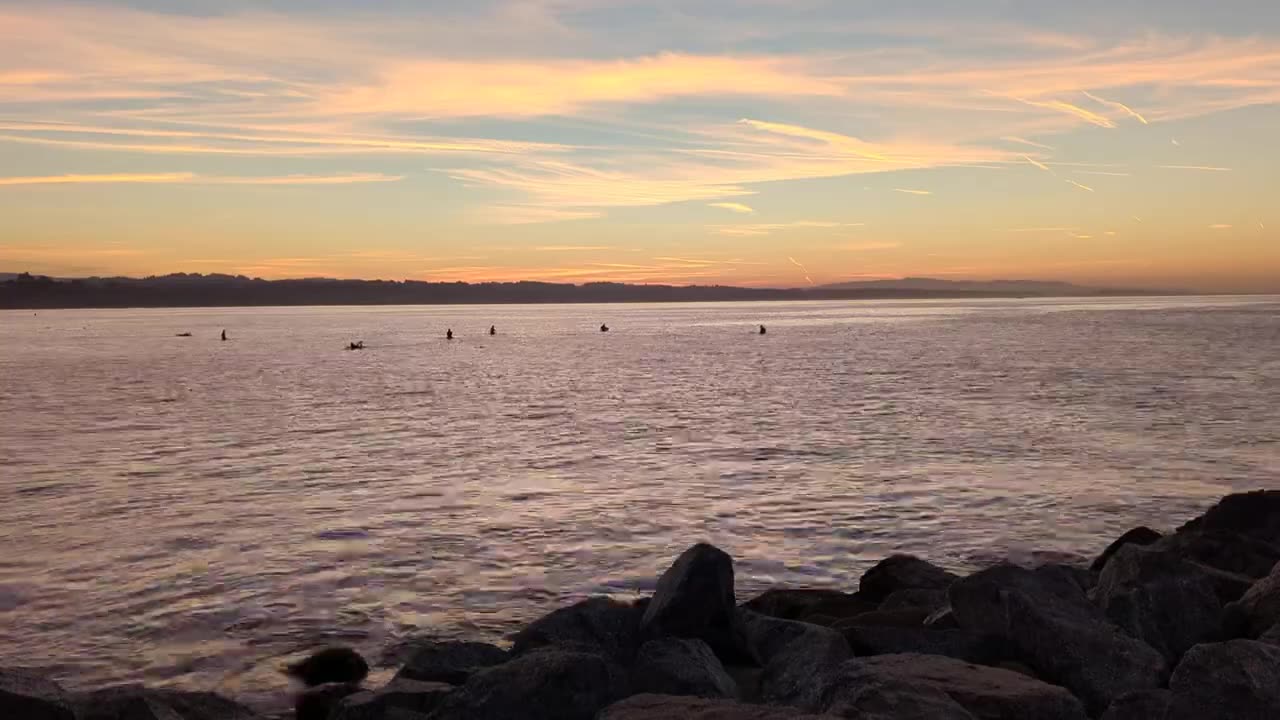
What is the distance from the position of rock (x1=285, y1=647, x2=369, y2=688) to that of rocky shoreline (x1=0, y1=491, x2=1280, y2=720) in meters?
0.02

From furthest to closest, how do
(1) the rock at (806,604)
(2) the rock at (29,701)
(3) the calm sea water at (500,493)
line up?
(3) the calm sea water at (500,493) < (1) the rock at (806,604) < (2) the rock at (29,701)

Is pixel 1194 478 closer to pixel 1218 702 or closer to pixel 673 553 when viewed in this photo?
pixel 673 553

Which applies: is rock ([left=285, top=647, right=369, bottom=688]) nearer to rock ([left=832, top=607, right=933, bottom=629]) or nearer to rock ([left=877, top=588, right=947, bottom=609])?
rock ([left=832, top=607, right=933, bottom=629])

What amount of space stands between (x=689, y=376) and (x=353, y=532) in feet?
130

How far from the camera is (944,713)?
22.1 ft

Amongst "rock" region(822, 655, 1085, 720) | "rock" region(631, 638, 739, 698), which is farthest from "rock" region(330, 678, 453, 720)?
"rock" region(822, 655, 1085, 720)

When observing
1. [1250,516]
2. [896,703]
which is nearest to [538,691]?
[896,703]

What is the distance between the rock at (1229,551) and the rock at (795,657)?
534 cm

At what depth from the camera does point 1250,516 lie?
13.5m

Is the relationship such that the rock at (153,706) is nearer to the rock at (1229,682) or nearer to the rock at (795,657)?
the rock at (795,657)

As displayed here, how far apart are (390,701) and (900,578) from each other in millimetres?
6337

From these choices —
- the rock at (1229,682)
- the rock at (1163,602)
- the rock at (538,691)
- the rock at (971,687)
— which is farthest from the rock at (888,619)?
the rock at (538,691)

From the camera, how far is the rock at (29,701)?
7.06 metres

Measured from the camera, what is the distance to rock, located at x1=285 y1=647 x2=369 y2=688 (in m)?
10.2
